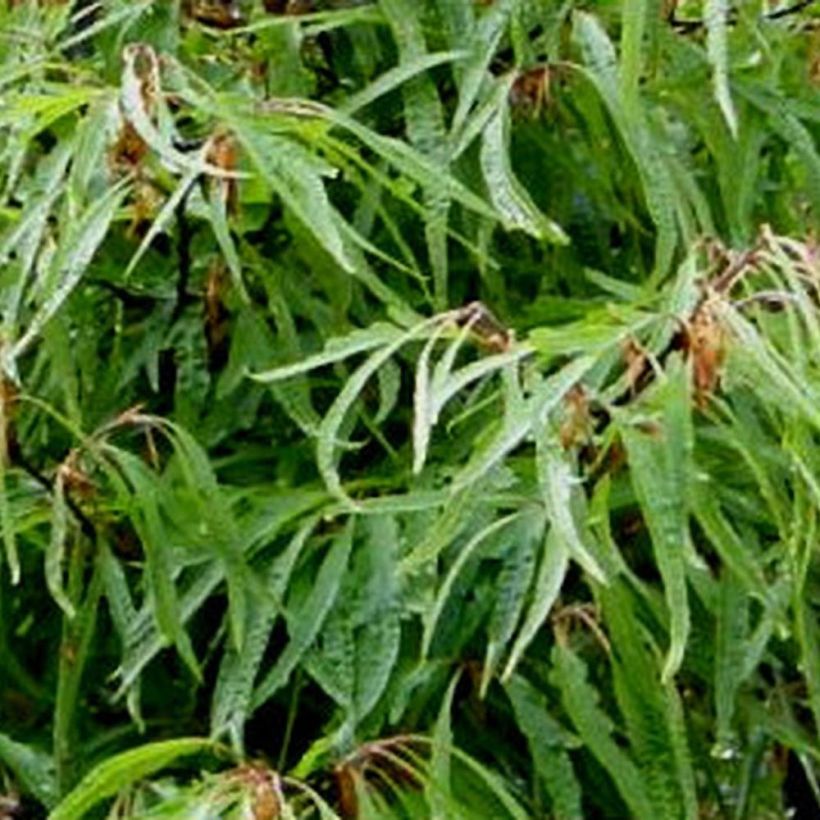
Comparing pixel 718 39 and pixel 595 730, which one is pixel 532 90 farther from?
pixel 595 730

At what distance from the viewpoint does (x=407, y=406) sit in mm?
1087

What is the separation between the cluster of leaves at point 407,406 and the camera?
851 millimetres

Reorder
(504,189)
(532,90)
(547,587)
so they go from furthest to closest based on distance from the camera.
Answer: (532,90), (504,189), (547,587)

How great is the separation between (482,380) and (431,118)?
13 cm

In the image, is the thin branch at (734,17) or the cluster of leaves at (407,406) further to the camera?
the thin branch at (734,17)

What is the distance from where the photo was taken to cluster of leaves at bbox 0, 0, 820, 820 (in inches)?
33.5

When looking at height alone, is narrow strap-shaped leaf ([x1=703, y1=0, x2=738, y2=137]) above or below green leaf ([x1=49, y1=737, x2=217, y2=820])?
above

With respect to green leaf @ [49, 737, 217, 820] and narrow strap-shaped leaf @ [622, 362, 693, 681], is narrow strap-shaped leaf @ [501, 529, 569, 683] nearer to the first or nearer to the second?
narrow strap-shaped leaf @ [622, 362, 693, 681]

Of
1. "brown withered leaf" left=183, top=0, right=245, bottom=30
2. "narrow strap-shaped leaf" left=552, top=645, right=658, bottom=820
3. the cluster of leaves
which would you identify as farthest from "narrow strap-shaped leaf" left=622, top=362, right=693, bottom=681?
"brown withered leaf" left=183, top=0, right=245, bottom=30

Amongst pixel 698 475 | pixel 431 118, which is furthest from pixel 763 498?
pixel 431 118

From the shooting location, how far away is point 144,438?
107 cm

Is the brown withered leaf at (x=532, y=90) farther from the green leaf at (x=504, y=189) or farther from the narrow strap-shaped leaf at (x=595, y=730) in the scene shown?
the narrow strap-shaped leaf at (x=595, y=730)

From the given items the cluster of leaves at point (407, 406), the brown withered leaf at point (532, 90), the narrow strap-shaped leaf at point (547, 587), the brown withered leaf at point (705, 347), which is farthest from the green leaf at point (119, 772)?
the brown withered leaf at point (532, 90)

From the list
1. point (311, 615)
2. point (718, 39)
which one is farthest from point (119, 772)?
point (718, 39)
